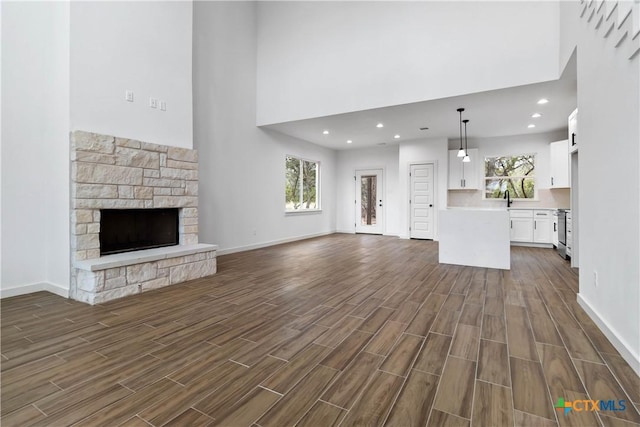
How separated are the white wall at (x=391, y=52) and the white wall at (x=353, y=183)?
3737mm

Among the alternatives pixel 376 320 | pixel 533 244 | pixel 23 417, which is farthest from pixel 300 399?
pixel 533 244

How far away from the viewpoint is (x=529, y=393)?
62.6 inches

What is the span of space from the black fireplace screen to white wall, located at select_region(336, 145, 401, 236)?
6063mm

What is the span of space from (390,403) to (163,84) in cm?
430

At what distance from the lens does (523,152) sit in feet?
23.9

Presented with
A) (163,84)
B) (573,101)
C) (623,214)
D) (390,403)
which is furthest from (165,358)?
(573,101)

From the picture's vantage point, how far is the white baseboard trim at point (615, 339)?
1.78 meters

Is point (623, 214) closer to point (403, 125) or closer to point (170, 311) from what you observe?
point (170, 311)

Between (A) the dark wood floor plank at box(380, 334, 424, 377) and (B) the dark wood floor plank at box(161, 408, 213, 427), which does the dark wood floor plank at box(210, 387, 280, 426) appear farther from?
(A) the dark wood floor plank at box(380, 334, 424, 377)

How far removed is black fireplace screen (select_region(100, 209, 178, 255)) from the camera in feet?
11.6

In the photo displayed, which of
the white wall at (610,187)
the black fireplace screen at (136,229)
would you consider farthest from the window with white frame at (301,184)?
the white wall at (610,187)

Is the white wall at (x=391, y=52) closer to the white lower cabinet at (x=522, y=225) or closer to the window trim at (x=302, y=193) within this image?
the window trim at (x=302, y=193)

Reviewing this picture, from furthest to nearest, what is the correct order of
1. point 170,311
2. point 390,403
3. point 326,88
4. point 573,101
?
point 326,88 → point 573,101 → point 170,311 → point 390,403

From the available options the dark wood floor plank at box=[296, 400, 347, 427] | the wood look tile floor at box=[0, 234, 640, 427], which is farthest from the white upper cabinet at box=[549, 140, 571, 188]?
the dark wood floor plank at box=[296, 400, 347, 427]
